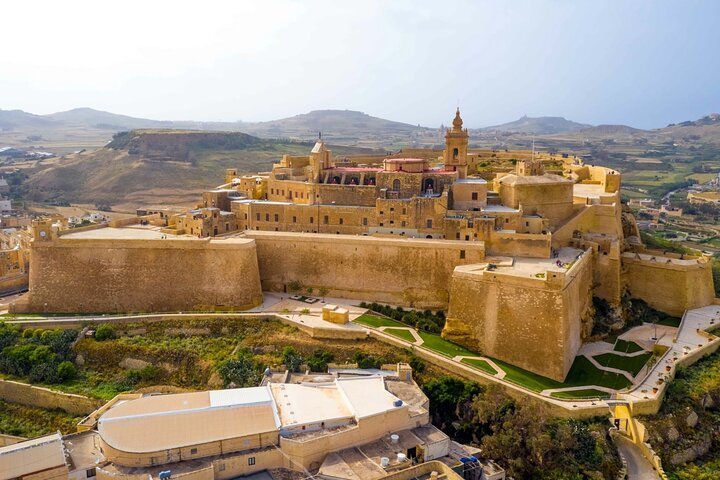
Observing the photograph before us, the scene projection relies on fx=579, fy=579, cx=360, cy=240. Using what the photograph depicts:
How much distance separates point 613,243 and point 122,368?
24.9m

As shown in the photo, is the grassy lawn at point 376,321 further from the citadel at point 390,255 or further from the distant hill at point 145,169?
the distant hill at point 145,169

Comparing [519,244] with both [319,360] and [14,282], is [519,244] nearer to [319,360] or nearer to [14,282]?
[319,360]

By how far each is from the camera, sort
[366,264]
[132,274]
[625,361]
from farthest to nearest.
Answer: [132,274] < [366,264] < [625,361]

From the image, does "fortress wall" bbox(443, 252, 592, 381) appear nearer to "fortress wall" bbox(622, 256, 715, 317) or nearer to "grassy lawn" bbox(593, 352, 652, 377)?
"grassy lawn" bbox(593, 352, 652, 377)

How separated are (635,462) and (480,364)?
6687mm

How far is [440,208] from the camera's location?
30.6 metres

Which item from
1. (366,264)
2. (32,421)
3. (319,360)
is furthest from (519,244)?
(32,421)

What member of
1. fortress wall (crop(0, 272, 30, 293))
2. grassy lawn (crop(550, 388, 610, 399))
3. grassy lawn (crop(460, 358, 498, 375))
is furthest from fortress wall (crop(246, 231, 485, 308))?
fortress wall (crop(0, 272, 30, 293))

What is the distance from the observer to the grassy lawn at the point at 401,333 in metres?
26.0

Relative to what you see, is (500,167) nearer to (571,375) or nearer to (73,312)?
(571,375)

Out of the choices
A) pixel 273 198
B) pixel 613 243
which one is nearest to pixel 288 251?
pixel 273 198

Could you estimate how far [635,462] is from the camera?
21.1 meters

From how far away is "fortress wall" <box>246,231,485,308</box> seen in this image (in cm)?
2870

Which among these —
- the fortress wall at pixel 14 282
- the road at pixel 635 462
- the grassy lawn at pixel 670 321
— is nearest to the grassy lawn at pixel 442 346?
the road at pixel 635 462
